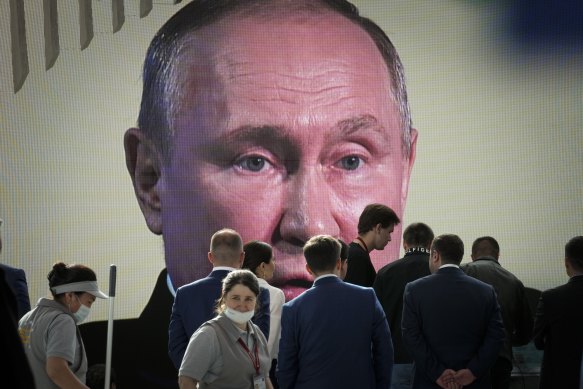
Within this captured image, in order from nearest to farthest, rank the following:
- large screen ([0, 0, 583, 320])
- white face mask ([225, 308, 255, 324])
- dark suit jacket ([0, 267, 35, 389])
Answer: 1. dark suit jacket ([0, 267, 35, 389])
2. white face mask ([225, 308, 255, 324])
3. large screen ([0, 0, 583, 320])

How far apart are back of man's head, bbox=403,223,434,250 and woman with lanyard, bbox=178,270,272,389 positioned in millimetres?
1572

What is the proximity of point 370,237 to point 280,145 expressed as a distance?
7.05 ft

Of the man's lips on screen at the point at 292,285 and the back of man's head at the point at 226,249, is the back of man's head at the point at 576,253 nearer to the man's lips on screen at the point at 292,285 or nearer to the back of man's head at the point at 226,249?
the back of man's head at the point at 226,249

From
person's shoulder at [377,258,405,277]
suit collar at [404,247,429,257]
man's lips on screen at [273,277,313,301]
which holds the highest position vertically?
suit collar at [404,247,429,257]

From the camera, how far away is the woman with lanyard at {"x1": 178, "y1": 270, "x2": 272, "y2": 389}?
344 centimetres

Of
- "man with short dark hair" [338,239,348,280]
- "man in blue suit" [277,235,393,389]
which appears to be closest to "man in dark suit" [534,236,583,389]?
"man with short dark hair" [338,239,348,280]

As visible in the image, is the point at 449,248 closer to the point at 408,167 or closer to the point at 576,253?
the point at 576,253

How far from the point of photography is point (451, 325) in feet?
14.9

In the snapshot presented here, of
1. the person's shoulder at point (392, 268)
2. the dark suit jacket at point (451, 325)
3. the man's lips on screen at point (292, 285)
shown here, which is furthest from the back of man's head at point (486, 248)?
A: the man's lips on screen at point (292, 285)

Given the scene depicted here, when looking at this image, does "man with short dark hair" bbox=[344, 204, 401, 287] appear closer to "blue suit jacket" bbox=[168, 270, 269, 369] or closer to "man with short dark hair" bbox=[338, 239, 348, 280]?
"man with short dark hair" bbox=[338, 239, 348, 280]

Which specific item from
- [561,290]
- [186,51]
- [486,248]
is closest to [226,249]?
[561,290]

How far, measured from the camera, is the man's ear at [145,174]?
23.3 ft

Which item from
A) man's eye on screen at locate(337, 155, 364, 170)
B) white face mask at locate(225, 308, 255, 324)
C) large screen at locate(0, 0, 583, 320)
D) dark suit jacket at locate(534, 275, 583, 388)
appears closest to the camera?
white face mask at locate(225, 308, 255, 324)

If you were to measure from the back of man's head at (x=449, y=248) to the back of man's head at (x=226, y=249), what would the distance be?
93 cm
